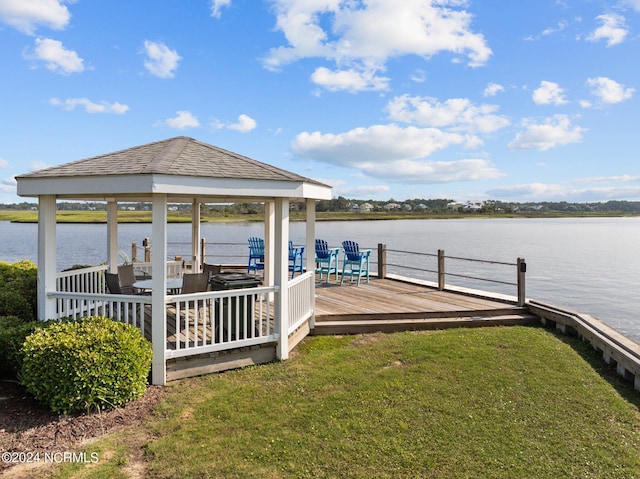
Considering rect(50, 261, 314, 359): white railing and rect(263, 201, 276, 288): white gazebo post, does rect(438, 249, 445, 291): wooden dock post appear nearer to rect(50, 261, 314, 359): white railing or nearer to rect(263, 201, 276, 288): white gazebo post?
rect(50, 261, 314, 359): white railing

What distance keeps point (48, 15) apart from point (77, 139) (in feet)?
18.1

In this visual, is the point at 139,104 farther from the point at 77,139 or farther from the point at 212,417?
the point at 212,417

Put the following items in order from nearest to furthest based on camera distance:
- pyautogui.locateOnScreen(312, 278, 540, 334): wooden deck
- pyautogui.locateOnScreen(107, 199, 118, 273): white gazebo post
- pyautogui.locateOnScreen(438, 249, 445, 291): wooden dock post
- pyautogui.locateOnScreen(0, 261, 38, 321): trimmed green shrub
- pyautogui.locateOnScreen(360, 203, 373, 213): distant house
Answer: pyautogui.locateOnScreen(0, 261, 38, 321): trimmed green shrub < pyautogui.locateOnScreen(312, 278, 540, 334): wooden deck < pyautogui.locateOnScreen(107, 199, 118, 273): white gazebo post < pyautogui.locateOnScreen(438, 249, 445, 291): wooden dock post < pyautogui.locateOnScreen(360, 203, 373, 213): distant house

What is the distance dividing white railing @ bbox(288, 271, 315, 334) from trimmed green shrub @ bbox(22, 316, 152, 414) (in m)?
2.19

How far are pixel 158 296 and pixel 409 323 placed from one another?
13.4 ft

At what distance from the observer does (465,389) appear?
4.68m

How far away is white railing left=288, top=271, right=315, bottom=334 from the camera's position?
20.0 ft

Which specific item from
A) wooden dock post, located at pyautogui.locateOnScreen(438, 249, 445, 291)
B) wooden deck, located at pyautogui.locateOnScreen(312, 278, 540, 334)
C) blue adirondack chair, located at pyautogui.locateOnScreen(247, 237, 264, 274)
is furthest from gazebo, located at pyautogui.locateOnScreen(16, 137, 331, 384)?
blue adirondack chair, located at pyautogui.locateOnScreen(247, 237, 264, 274)

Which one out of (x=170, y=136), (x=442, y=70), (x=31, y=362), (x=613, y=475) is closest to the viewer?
(x=613, y=475)

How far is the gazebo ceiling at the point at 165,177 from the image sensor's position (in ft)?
15.7

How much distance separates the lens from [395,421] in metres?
3.98

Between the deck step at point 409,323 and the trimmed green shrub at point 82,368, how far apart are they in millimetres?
3155

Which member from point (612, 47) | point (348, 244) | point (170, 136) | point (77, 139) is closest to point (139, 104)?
point (77, 139)

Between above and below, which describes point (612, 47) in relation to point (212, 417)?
above
